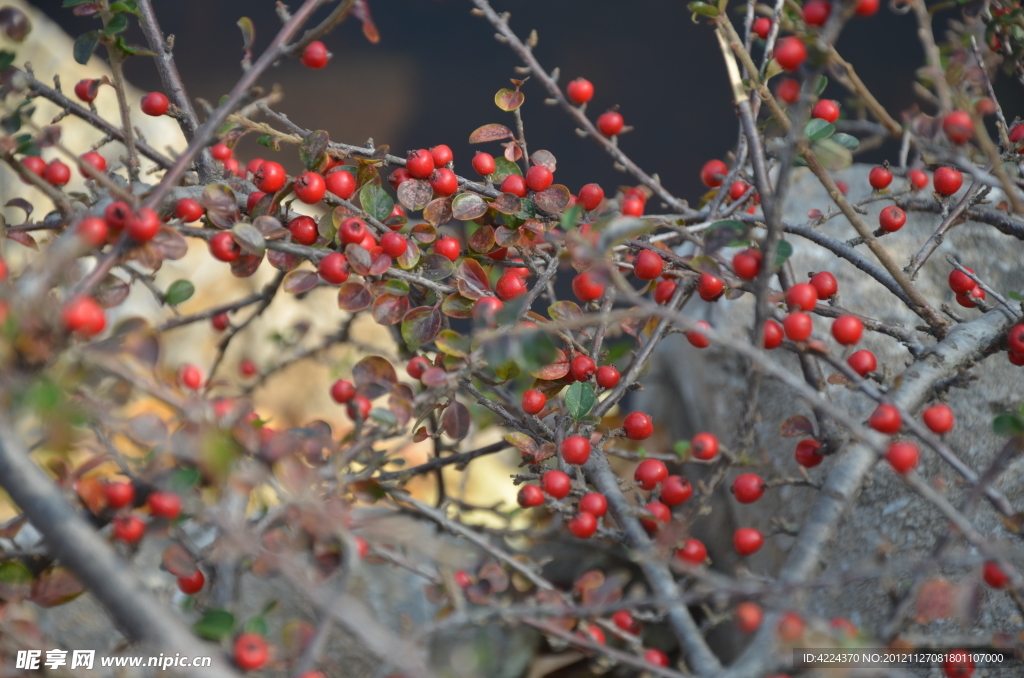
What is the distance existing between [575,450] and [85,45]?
0.70 metres

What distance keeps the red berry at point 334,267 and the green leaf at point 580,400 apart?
276mm

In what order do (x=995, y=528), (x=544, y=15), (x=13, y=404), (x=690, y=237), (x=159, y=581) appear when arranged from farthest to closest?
(x=544, y=15)
(x=159, y=581)
(x=995, y=528)
(x=690, y=237)
(x=13, y=404)

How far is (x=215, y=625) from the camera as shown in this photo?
59cm

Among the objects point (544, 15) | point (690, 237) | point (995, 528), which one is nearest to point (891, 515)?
point (995, 528)

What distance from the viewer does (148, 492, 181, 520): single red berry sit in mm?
623

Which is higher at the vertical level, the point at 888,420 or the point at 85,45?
the point at 85,45

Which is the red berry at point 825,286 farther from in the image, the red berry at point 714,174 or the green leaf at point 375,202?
the green leaf at point 375,202

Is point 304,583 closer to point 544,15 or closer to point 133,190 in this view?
point 133,190

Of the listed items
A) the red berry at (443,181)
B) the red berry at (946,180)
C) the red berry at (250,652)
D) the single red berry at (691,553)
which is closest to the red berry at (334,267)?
the red berry at (443,181)

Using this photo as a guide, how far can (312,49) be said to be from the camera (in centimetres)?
78

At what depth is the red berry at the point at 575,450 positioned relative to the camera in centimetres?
78

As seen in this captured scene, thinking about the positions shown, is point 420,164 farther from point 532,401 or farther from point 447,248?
point 532,401

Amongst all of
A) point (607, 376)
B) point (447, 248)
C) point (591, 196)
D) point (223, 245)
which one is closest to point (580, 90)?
point (591, 196)

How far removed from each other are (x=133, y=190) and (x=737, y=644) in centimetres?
112
